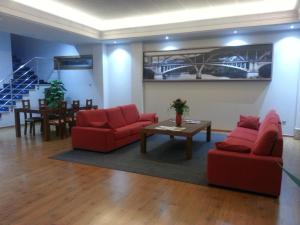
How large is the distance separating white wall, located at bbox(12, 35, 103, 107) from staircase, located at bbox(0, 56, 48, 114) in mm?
477

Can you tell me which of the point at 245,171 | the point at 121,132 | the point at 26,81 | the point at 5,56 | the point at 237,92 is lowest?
the point at 245,171

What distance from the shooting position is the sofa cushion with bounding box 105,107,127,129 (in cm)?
530

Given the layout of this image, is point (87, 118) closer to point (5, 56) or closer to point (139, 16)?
point (139, 16)

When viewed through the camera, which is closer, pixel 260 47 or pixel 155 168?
pixel 155 168

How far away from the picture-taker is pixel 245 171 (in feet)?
9.92

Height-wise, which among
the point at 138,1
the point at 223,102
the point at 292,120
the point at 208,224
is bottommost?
the point at 208,224

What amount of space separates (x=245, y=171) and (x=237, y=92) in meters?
4.02

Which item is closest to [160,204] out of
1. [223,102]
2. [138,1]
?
[138,1]

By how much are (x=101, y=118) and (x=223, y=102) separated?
349cm

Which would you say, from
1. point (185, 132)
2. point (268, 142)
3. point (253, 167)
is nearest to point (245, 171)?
point (253, 167)

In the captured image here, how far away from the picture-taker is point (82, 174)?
3688mm

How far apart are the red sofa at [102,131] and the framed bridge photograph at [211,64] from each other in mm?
2351

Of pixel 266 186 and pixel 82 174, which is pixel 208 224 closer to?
pixel 266 186

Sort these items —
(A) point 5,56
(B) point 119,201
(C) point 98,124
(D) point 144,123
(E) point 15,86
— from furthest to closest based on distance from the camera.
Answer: (E) point 15,86, (A) point 5,56, (D) point 144,123, (C) point 98,124, (B) point 119,201
